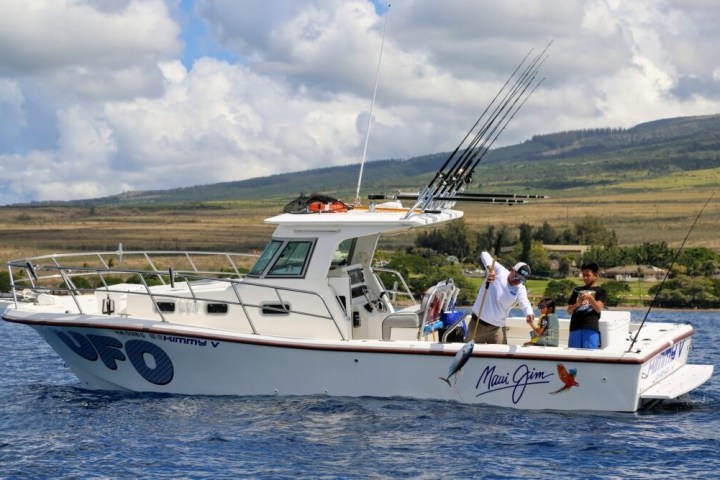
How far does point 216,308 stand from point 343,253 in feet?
6.58

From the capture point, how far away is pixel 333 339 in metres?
16.0

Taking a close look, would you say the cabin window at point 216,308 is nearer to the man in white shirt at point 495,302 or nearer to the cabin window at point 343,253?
the cabin window at point 343,253

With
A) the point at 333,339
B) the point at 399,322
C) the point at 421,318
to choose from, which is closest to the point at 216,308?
the point at 333,339

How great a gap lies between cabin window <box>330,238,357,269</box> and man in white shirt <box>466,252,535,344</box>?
2210 mm

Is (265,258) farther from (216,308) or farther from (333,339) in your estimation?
(333,339)

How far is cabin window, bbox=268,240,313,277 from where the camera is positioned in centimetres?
1648

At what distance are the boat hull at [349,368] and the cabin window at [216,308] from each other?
70cm

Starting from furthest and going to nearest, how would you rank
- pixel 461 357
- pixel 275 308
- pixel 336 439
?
pixel 275 308
pixel 461 357
pixel 336 439

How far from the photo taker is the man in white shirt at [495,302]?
1564 cm

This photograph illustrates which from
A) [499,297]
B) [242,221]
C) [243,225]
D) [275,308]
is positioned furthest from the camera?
[242,221]

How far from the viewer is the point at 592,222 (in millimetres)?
96062

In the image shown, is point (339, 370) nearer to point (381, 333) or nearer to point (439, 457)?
point (381, 333)

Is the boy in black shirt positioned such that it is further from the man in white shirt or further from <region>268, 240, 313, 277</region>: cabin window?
<region>268, 240, 313, 277</region>: cabin window

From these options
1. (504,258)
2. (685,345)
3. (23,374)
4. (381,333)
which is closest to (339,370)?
(381,333)
